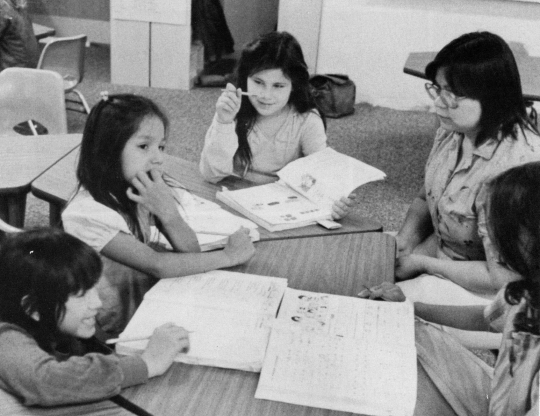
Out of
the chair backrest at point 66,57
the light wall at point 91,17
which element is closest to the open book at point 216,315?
the chair backrest at point 66,57

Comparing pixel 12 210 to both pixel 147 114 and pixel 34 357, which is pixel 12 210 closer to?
pixel 147 114

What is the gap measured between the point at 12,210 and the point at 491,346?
4.70 feet

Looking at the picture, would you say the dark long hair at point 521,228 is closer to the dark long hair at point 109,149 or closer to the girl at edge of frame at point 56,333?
the girl at edge of frame at point 56,333

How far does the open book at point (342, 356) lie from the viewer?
1195 mm

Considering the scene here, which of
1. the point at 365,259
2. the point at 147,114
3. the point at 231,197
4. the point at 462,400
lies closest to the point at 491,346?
the point at 365,259

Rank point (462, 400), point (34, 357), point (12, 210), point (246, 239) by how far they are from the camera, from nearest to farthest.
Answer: point (34, 357) → point (462, 400) → point (246, 239) → point (12, 210)

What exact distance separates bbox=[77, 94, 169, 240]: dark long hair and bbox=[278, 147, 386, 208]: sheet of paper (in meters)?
0.55

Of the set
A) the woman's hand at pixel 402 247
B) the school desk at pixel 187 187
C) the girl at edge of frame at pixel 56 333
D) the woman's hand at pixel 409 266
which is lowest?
the woman's hand at pixel 402 247

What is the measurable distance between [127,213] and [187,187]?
18.1 inches

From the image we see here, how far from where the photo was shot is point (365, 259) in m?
1.76

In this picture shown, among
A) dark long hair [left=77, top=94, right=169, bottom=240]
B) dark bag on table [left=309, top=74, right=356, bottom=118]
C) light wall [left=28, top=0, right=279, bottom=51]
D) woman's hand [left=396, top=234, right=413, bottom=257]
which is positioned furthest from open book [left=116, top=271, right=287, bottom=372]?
light wall [left=28, top=0, right=279, bottom=51]

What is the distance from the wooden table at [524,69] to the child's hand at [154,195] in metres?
2.01

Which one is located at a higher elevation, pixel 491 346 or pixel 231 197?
pixel 231 197

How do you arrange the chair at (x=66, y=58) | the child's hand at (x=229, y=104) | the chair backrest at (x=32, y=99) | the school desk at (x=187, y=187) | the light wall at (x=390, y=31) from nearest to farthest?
the school desk at (x=187, y=187)
the child's hand at (x=229, y=104)
the chair backrest at (x=32, y=99)
the chair at (x=66, y=58)
the light wall at (x=390, y=31)
